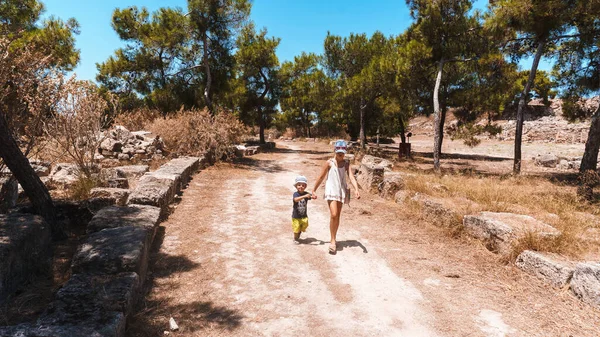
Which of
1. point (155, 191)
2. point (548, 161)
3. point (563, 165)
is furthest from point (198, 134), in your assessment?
point (563, 165)

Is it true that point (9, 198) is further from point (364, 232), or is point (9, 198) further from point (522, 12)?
point (522, 12)

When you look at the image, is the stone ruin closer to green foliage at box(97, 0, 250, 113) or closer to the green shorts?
green foliage at box(97, 0, 250, 113)

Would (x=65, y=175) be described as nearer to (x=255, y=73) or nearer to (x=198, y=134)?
(x=198, y=134)

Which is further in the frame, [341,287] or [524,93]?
[524,93]

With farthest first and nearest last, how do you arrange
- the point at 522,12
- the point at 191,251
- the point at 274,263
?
1. the point at 522,12
2. the point at 191,251
3. the point at 274,263

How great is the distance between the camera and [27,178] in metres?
5.11

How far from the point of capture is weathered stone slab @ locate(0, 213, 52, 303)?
3.64 meters

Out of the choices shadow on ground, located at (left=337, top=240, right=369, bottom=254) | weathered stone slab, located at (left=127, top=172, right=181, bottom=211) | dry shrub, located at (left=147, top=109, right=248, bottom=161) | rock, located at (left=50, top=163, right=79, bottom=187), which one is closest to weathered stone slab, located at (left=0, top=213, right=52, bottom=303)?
weathered stone slab, located at (left=127, top=172, right=181, bottom=211)

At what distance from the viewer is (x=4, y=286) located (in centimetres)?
358

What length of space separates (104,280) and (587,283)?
5116mm

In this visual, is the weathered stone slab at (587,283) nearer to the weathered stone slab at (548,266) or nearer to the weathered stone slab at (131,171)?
the weathered stone slab at (548,266)

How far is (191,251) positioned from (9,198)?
369 cm

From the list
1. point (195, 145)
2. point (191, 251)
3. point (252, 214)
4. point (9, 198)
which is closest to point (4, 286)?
point (191, 251)

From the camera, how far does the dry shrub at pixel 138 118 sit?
59.7 ft
